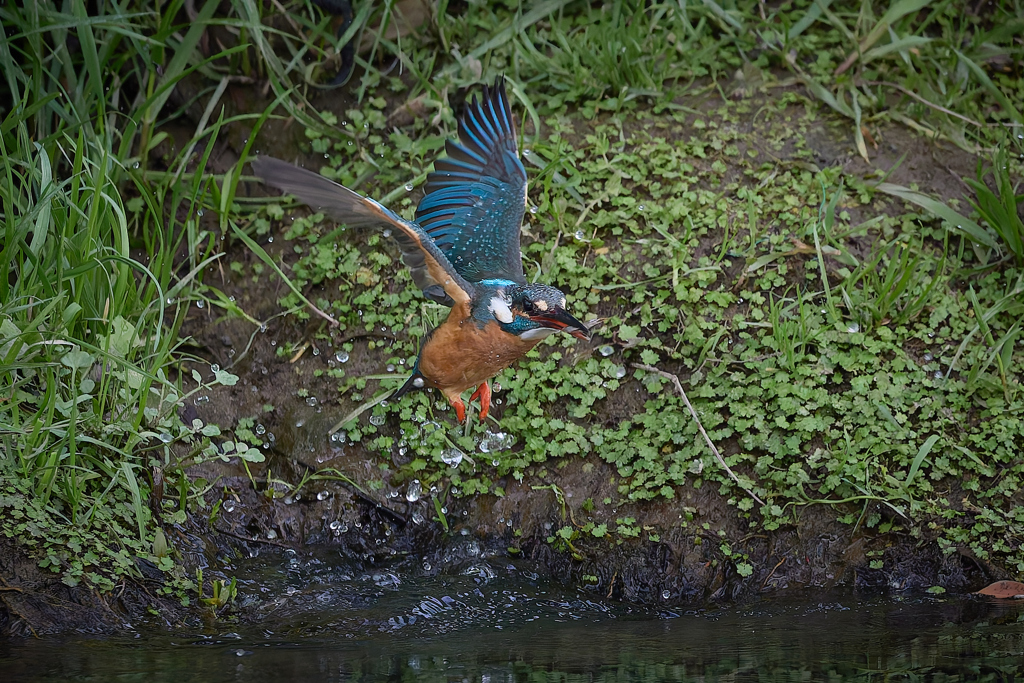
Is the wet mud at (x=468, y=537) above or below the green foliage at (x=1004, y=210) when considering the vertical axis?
below

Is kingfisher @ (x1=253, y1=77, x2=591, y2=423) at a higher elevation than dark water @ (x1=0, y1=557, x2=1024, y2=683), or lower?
higher

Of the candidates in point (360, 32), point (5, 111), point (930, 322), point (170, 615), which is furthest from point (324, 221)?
point (930, 322)

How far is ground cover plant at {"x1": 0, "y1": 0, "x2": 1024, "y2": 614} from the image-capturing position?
349cm

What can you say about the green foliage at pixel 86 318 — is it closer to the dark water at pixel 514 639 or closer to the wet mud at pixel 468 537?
Answer: the wet mud at pixel 468 537

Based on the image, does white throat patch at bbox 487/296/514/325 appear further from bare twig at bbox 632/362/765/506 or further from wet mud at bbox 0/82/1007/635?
bare twig at bbox 632/362/765/506

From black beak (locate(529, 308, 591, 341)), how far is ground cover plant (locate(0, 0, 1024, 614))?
114 cm

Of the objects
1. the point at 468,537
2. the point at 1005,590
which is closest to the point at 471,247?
the point at 468,537

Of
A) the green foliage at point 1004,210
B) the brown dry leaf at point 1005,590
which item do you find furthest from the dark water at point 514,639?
the green foliage at point 1004,210

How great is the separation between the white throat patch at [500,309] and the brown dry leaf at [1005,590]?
2.01 metres

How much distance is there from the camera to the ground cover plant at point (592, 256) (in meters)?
3.49

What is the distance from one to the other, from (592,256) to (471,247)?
3.95ft

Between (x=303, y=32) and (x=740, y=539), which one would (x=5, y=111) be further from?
(x=740, y=539)

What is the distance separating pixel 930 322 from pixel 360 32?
→ 3285 mm

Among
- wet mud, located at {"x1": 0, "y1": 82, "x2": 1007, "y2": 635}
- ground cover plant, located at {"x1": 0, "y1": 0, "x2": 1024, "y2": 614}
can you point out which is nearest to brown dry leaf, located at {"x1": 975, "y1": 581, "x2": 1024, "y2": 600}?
wet mud, located at {"x1": 0, "y1": 82, "x2": 1007, "y2": 635}
